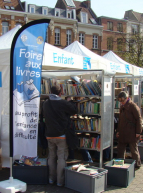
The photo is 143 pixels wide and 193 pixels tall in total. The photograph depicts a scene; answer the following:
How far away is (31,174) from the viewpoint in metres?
4.73

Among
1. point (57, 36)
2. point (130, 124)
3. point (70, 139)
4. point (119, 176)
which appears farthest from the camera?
point (57, 36)

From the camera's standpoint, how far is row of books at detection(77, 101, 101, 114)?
5203 millimetres

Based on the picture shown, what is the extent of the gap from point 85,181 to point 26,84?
1.92 metres

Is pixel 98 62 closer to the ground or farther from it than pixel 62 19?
closer to the ground

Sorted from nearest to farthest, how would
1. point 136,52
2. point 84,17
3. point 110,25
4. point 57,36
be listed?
point 136,52
point 57,36
point 84,17
point 110,25

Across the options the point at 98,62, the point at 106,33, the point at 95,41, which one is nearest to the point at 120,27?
the point at 106,33

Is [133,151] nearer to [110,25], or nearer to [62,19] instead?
[62,19]

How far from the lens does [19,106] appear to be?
4.28 meters

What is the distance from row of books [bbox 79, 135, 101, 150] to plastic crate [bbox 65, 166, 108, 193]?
0.69 meters

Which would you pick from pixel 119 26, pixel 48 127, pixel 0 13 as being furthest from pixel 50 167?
pixel 119 26

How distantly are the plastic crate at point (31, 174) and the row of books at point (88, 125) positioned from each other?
1.14 m

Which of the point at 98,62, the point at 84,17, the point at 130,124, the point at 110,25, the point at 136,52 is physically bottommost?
the point at 130,124

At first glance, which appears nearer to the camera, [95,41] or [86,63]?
[86,63]

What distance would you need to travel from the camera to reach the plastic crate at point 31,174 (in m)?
4.71
